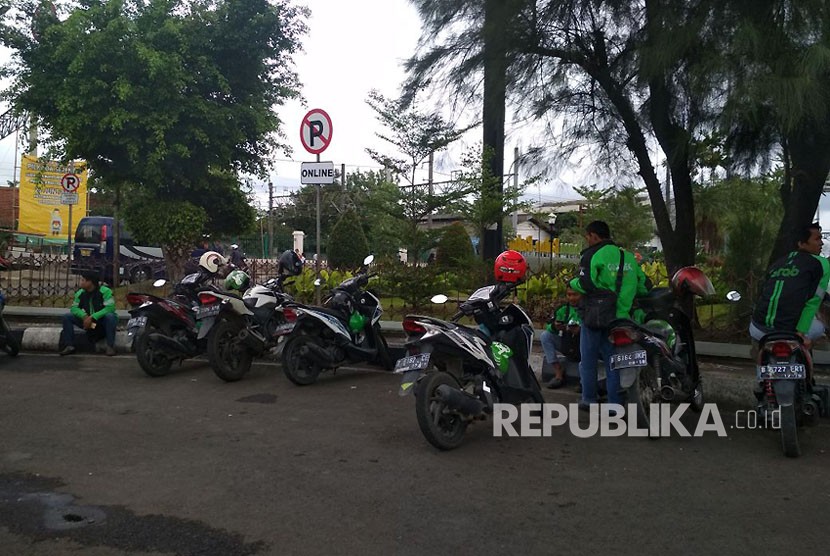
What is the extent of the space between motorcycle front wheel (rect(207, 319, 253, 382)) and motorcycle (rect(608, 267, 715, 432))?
3.87 meters

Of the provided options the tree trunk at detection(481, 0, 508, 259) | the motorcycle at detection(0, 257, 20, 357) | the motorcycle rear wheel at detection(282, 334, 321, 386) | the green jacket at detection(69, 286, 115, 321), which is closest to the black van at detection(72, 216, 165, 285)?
the motorcycle at detection(0, 257, 20, 357)

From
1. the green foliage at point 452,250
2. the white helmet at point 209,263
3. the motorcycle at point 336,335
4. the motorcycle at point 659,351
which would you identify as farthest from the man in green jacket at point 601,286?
the green foliage at point 452,250

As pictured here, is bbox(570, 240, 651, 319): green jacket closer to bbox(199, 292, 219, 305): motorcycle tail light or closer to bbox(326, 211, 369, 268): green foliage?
bbox(199, 292, 219, 305): motorcycle tail light

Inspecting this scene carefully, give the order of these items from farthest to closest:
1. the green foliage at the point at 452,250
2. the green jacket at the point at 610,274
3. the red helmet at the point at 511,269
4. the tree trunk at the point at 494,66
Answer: the green foliage at the point at 452,250, the tree trunk at the point at 494,66, the red helmet at the point at 511,269, the green jacket at the point at 610,274

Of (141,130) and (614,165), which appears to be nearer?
(614,165)

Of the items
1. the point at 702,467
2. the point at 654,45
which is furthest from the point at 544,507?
the point at 654,45

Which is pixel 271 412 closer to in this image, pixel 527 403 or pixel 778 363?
pixel 527 403

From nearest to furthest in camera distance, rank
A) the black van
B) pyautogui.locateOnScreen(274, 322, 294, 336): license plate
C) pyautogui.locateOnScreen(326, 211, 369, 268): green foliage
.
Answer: pyautogui.locateOnScreen(274, 322, 294, 336): license plate < the black van < pyautogui.locateOnScreen(326, 211, 369, 268): green foliage

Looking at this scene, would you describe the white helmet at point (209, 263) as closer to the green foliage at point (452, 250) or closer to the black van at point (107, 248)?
the green foliage at point (452, 250)

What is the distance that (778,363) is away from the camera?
16.2ft

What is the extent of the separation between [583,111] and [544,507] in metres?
4.88

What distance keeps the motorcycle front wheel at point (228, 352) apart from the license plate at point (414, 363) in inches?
114

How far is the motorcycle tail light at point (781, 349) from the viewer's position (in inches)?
193

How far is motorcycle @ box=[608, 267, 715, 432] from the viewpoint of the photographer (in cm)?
541
